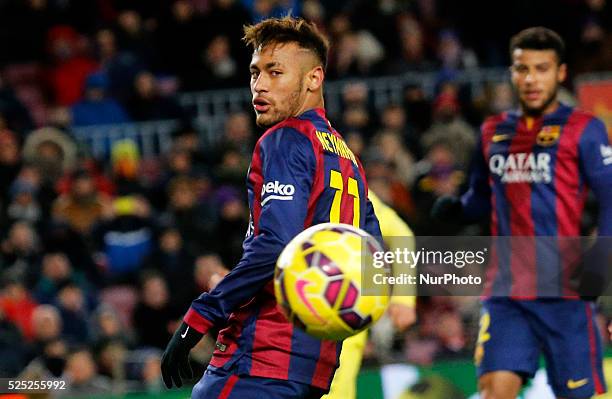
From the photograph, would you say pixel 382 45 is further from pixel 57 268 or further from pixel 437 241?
pixel 57 268

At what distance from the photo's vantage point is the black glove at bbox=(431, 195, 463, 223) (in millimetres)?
7574

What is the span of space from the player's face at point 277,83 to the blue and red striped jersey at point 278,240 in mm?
89

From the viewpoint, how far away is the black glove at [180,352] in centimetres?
502

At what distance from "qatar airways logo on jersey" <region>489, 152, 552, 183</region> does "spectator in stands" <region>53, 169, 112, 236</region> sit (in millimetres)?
5413

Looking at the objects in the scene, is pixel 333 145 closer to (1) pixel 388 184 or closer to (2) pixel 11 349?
(2) pixel 11 349

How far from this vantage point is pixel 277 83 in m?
5.33

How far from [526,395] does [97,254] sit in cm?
459

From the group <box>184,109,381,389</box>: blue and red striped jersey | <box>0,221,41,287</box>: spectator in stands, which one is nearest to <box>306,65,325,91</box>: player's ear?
<box>184,109,381,389</box>: blue and red striped jersey

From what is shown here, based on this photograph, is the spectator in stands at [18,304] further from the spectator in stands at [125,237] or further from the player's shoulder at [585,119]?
the player's shoulder at [585,119]

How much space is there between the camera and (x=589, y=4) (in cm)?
1497

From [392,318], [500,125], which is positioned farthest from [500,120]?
[392,318]

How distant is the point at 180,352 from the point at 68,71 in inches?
362

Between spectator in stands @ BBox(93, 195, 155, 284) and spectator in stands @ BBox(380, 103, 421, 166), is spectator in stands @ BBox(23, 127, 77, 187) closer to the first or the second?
spectator in stands @ BBox(93, 195, 155, 284)

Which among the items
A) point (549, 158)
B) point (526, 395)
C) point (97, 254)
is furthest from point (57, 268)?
point (549, 158)
